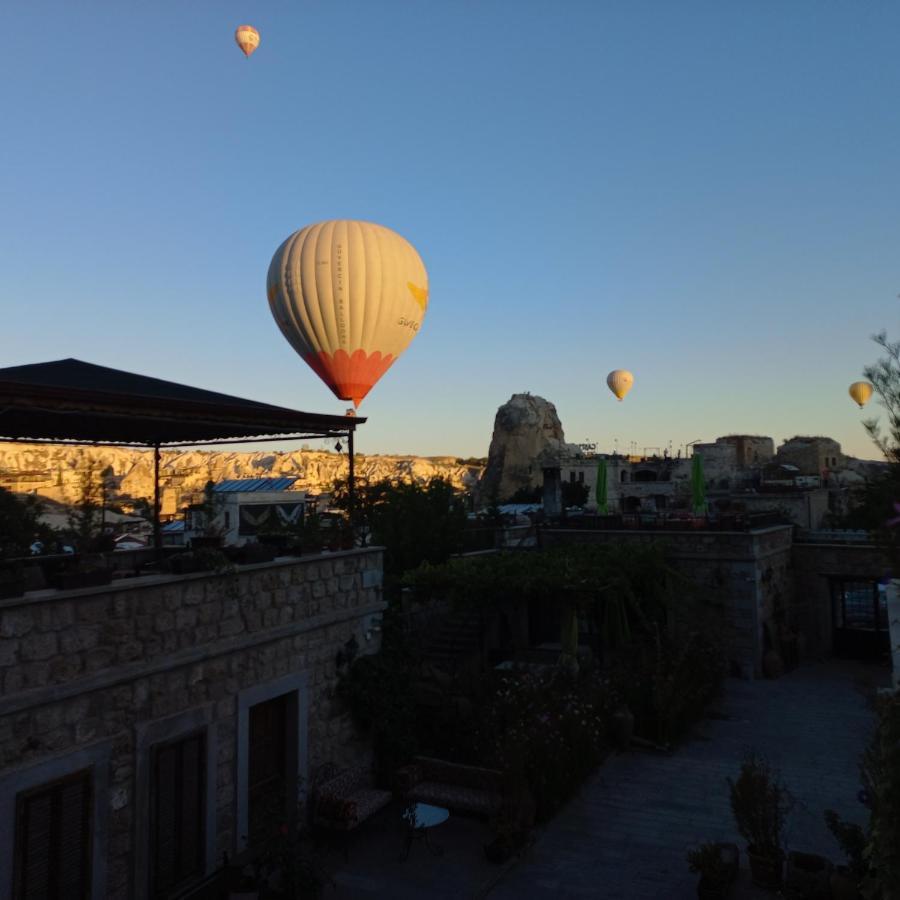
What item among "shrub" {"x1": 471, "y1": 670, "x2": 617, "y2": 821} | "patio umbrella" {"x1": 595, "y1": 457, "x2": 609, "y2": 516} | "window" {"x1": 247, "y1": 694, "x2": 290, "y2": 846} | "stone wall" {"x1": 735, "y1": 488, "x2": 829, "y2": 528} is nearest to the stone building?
"stone wall" {"x1": 735, "y1": 488, "x2": 829, "y2": 528}

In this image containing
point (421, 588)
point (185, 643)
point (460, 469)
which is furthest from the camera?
point (460, 469)

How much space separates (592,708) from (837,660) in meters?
10.3

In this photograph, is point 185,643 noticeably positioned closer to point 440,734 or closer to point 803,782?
point 440,734

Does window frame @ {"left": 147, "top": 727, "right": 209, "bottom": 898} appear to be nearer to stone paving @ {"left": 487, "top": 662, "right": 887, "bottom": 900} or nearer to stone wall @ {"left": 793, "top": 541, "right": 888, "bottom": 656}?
stone paving @ {"left": 487, "top": 662, "right": 887, "bottom": 900}

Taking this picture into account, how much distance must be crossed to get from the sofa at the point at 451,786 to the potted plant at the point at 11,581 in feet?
18.3

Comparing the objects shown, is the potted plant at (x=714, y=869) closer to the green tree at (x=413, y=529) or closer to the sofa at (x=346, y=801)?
the sofa at (x=346, y=801)

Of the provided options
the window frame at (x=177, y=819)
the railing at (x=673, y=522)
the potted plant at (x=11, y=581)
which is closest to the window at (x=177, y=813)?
the window frame at (x=177, y=819)

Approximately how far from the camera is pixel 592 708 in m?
11.6

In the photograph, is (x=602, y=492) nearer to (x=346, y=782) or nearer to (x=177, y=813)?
(x=346, y=782)

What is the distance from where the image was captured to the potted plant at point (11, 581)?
5590 millimetres

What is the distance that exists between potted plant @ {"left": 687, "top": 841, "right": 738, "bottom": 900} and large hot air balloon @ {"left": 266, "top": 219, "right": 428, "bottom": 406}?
1746 centimetres

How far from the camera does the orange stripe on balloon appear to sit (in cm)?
2267

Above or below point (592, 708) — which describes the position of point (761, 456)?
above

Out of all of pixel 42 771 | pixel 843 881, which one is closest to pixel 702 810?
pixel 843 881
